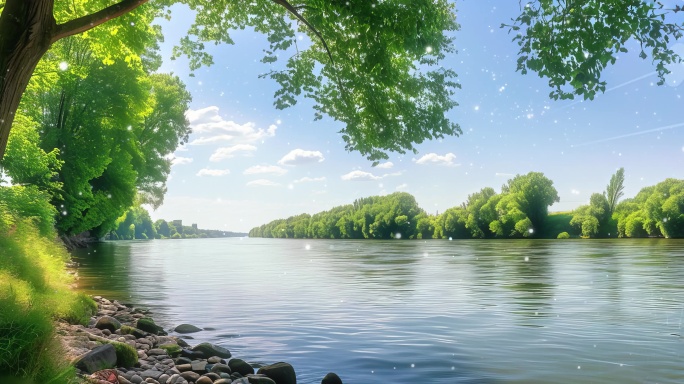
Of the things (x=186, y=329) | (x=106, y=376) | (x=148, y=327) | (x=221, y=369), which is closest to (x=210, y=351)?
(x=221, y=369)

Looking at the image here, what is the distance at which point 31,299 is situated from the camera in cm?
1001

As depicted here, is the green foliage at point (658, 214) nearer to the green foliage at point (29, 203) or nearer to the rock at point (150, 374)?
the green foliage at point (29, 203)

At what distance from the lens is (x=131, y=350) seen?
10.3 m

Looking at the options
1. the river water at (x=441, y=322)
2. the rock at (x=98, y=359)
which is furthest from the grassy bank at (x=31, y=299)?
the river water at (x=441, y=322)

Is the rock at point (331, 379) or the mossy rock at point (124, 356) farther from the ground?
the mossy rock at point (124, 356)

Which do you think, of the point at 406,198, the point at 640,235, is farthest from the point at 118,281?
the point at 406,198

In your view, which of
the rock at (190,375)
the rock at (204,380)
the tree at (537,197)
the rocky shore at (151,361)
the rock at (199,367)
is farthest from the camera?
the tree at (537,197)

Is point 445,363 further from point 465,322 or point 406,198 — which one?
point 406,198

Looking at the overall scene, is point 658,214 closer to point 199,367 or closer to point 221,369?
point 221,369

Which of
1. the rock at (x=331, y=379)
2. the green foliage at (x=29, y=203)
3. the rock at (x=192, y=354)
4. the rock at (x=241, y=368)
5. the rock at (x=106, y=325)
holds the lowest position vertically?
the rock at (x=331, y=379)

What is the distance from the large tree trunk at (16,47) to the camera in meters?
8.18

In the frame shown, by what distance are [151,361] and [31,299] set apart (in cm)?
237

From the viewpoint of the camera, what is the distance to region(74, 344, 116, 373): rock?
8930mm

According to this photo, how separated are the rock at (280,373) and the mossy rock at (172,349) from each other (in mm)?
2293
